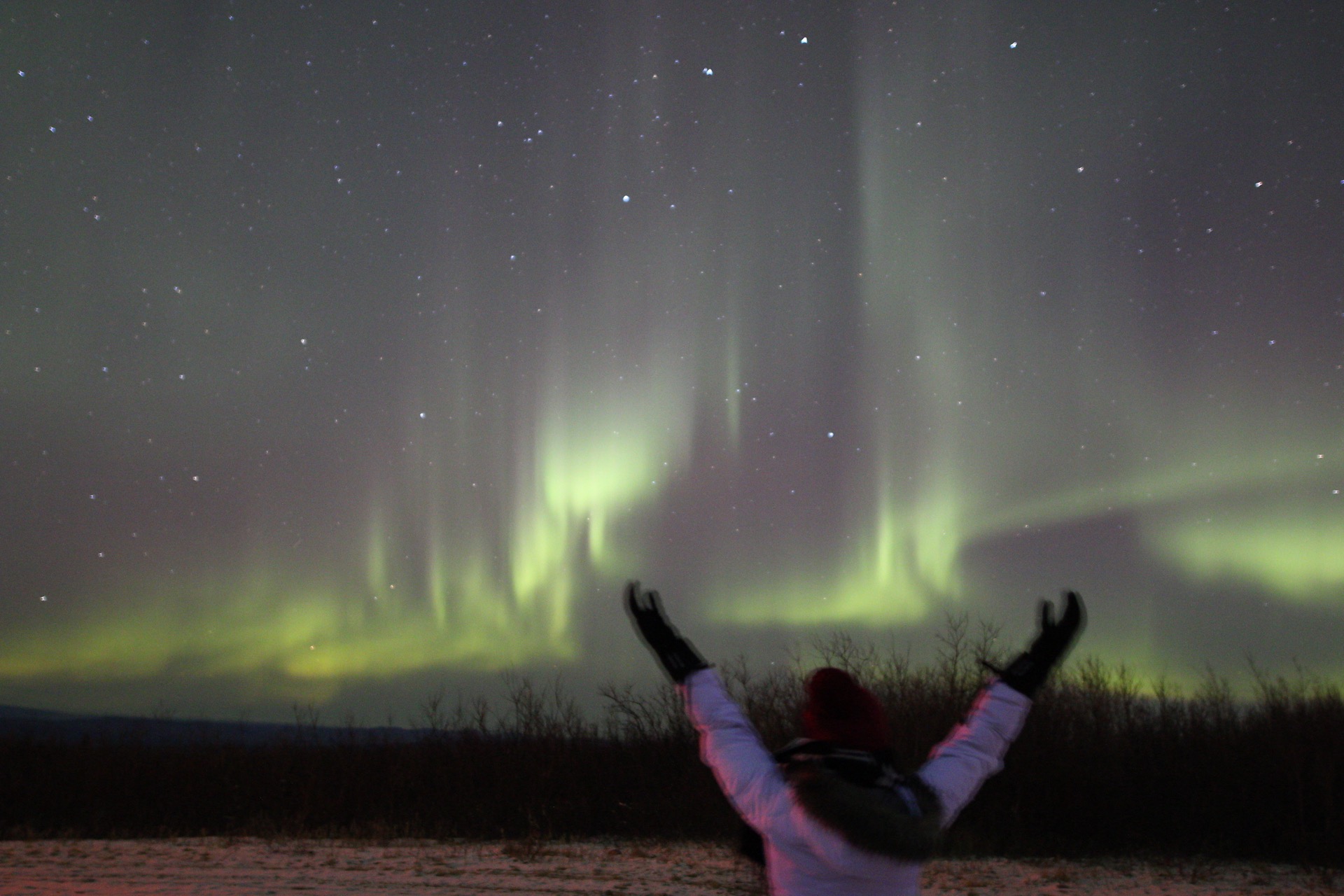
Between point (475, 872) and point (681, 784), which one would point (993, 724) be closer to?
point (475, 872)

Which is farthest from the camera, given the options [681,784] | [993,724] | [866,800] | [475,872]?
[681,784]

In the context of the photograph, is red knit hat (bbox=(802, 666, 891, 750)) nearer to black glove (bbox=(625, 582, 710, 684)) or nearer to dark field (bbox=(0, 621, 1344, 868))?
black glove (bbox=(625, 582, 710, 684))

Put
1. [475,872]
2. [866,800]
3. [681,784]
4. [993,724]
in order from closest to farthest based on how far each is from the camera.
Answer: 1. [866,800]
2. [993,724]
3. [475,872]
4. [681,784]

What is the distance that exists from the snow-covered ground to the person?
1093 centimetres

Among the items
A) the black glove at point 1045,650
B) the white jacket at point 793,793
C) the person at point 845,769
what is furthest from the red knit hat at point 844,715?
the black glove at point 1045,650

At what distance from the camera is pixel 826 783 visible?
2271 millimetres

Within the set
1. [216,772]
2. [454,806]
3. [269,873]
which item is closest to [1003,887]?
[269,873]

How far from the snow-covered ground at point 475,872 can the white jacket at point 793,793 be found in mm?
10907

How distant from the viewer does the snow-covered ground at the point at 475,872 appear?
41.1ft

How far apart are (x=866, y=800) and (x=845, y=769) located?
0.10 meters

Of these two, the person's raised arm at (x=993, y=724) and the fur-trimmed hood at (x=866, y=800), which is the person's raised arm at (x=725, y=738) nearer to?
the fur-trimmed hood at (x=866, y=800)

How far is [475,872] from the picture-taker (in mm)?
14328

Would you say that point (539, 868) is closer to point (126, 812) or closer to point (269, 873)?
point (269, 873)

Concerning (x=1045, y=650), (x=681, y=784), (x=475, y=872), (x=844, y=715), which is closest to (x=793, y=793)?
(x=844, y=715)
